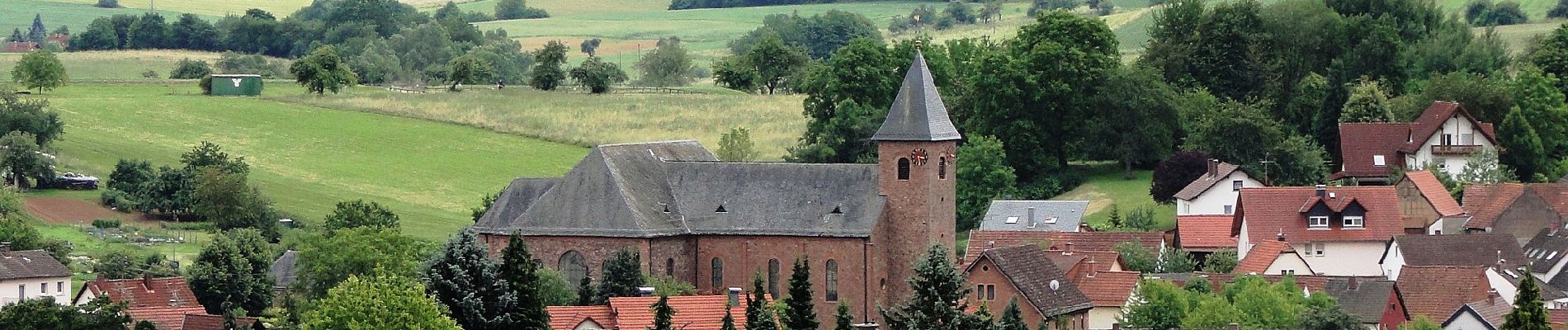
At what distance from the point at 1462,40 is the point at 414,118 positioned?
142ft

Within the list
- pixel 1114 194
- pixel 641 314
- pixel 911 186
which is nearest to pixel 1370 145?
pixel 1114 194

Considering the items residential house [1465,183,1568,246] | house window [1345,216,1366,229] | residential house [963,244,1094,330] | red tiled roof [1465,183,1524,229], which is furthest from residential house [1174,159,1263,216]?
residential house [963,244,1094,330]

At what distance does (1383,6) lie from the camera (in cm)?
→ 11638

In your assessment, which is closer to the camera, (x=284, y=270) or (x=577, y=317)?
(x=577, y=317)

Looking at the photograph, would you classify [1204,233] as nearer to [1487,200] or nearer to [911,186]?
[1487,200]

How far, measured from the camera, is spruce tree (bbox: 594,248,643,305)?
73438 millimetres

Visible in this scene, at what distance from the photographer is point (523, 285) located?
2357 inches

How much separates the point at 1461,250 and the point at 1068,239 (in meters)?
11.3

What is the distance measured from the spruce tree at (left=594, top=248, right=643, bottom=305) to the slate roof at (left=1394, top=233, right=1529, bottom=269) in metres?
23.4

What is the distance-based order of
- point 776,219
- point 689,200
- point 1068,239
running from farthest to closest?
point 1068,239, point 689,200, point 776,219

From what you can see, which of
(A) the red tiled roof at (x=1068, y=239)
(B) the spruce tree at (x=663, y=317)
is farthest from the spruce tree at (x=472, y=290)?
(A) the red tiled roof at (x=1068, y=239)

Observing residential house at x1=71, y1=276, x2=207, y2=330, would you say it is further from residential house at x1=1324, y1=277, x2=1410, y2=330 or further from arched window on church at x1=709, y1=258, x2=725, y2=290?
residential house at x1=1324, y1=277, x2=1410, y2=330

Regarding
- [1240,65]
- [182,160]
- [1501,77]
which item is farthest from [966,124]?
[182,160]

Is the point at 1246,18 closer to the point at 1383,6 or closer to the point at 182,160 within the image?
the point at 1383,6
